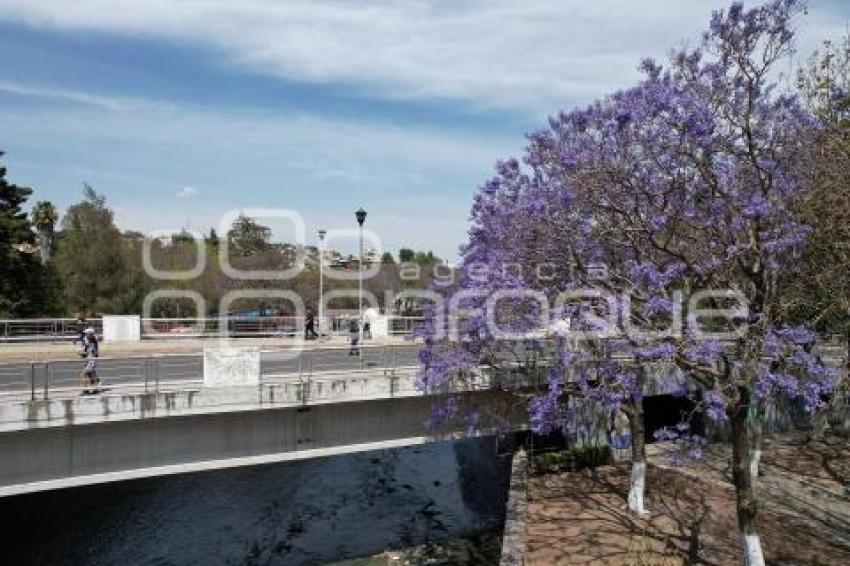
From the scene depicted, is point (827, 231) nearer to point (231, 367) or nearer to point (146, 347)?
point (231, 367)

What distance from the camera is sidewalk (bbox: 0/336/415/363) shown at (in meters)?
21.9

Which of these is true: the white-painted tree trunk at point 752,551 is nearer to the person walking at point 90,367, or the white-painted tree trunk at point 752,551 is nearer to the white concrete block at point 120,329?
the person walking at point 90,367

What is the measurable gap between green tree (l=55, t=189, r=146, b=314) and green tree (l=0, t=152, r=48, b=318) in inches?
74.4

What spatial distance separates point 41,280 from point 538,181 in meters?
32.1

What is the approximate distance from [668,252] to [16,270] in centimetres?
3611

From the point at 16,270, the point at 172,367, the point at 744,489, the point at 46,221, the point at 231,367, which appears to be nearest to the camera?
the point at 744,489

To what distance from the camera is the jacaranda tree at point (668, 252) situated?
11594 millimetres

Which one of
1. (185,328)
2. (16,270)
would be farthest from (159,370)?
(16,270)

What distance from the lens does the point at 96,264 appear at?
41.2 m

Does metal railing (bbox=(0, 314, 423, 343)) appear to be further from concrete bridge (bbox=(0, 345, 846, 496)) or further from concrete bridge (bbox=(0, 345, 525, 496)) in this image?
concrete bridge (bbox=(0, 345, 525, 496))

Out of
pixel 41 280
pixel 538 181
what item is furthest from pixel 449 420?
pixel 41 280

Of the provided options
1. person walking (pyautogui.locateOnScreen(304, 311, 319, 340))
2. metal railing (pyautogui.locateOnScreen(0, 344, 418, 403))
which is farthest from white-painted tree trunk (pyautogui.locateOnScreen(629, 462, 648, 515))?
person walking (pyautogui.locateOnScreen(304, 311, 319, 340))

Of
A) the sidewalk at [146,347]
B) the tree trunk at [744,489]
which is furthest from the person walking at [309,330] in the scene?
the tree trunk at [744,489]

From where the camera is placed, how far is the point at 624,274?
1381 cm
